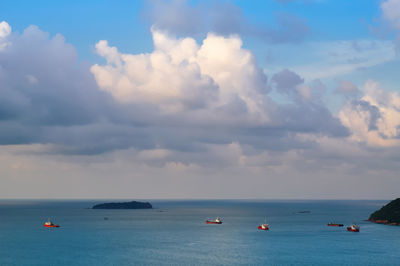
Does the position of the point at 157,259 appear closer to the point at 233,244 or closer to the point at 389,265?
the point at 233,244

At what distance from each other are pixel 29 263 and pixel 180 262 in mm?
41743

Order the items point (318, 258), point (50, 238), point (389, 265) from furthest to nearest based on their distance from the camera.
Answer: point (50, 238) < point (318, 258) < point (389, 265)

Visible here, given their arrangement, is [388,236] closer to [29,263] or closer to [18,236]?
[29,263]

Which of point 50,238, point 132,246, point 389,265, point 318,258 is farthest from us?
point 50,238

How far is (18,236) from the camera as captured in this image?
618 ft

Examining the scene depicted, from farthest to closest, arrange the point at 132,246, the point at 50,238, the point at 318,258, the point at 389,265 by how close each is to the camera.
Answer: the point at 50,238, the point at 132,246, the point at 318,258, the point at 389,265

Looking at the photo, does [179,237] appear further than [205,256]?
Yes

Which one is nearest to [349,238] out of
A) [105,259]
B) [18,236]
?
[105,259]

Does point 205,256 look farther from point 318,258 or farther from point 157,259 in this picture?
point 318,258

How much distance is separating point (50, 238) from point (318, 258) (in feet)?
353

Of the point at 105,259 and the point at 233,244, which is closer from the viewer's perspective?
the point at 105,259

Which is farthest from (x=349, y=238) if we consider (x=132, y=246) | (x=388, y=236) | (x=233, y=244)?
(x=132, y=246)

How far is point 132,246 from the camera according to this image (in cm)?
15712

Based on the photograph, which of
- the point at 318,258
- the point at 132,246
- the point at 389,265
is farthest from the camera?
the point at 132,246
